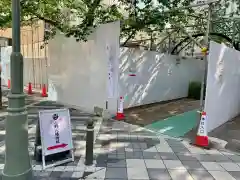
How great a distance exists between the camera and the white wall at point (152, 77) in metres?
8.76

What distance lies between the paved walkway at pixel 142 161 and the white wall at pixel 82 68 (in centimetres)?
211

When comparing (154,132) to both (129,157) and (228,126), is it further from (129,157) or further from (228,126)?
(228,126)

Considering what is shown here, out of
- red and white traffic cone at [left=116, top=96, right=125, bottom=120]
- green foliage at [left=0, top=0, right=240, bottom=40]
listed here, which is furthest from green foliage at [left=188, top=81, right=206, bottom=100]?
red and white traffic cone at [left=116, top=96, right=125, bottom=120]

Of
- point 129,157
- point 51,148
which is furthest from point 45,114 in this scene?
point 129,157

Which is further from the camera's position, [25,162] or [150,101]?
[150,101]

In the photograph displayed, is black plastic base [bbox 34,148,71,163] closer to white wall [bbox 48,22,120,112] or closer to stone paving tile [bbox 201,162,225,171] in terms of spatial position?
stone paving tile [bbox 201,162,225,171]

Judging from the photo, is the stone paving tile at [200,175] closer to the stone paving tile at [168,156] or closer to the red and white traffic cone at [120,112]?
the stone paving tile at [168,156]

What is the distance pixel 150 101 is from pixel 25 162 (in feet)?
24.8

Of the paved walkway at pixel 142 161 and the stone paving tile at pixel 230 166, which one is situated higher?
the paved walkway at pixel 142 161

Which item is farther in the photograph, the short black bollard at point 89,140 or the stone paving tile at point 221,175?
the short black bollard at point 89,140

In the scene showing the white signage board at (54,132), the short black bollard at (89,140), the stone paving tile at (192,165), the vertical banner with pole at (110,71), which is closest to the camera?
the white signage board at (54,132)

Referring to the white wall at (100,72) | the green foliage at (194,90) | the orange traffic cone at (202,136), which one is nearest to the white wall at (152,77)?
the white wall at (100,72)

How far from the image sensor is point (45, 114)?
403 centimetres

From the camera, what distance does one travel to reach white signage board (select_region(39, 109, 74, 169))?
3.98 m
